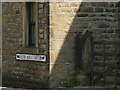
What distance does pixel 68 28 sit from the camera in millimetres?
7086

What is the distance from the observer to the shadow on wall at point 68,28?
7077 mm

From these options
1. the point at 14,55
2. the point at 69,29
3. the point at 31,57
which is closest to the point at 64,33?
the point at 69,29

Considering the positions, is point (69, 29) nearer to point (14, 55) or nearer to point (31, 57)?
point (31, 57)

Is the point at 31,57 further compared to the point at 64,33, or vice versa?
the point at 31,57

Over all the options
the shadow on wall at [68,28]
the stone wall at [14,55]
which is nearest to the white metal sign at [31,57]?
the stone wall at [14,55]

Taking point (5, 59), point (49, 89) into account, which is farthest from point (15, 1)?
point (49, 89)

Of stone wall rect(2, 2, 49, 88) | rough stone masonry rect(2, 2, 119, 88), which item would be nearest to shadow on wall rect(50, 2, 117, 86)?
rough stone masonry rect(2, 2, 119, 88)

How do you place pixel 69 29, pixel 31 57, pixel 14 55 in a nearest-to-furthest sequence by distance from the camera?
pixel 69 29, pixel 31 57, pixel 14 55

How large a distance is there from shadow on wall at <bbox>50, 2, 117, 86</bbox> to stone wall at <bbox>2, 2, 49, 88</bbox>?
30 cm

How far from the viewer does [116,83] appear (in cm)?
663

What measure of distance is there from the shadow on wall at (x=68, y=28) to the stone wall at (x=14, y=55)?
296mm

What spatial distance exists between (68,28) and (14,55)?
2.32 m

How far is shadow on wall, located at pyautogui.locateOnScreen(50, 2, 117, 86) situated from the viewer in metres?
7.08

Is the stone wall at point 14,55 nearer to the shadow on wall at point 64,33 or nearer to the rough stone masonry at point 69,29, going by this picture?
the rough stone masonry at point 69,29
